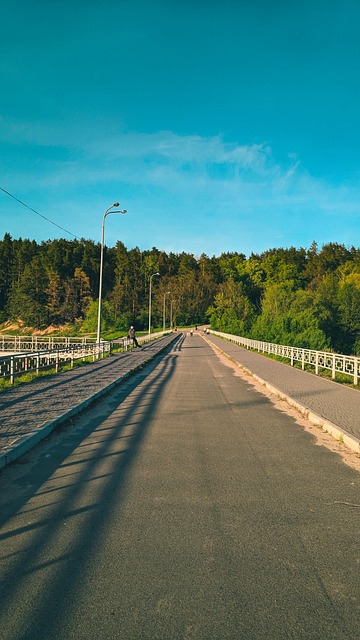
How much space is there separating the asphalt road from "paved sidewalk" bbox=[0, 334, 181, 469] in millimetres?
371

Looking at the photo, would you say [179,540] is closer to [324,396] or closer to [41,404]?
[41,404]

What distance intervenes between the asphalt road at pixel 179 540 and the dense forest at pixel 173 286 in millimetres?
54327

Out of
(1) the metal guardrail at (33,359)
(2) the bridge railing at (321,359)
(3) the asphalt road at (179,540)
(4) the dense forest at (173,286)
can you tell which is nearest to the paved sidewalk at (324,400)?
(2) the bridge railing at (321,359)

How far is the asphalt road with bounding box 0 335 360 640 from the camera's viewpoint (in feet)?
9.04

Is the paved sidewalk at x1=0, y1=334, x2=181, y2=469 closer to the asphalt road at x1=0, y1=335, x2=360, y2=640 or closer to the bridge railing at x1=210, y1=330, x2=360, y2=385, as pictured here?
the asphalt road at x1=0, y1=335, x2=360, y2=640

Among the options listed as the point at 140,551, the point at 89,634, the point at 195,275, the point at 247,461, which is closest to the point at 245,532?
the point at 140,551

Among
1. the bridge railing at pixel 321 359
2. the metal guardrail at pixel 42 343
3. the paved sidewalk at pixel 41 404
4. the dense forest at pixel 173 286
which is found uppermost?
the dense forest at pixel 173 286

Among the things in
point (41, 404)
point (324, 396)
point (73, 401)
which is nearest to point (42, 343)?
point (73, 401)

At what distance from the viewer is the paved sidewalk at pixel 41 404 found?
668 cm

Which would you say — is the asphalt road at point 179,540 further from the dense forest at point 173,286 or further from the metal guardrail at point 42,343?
the dense forest at point 173,286

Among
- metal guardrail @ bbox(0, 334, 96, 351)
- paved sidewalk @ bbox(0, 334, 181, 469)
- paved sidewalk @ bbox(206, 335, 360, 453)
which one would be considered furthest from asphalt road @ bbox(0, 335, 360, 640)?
metal guardrail @ bbox(0, 334, 96, 351)

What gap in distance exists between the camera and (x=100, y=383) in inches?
546

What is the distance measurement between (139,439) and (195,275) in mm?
133718

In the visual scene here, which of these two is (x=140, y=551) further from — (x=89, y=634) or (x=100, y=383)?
(x=100, y=383)
